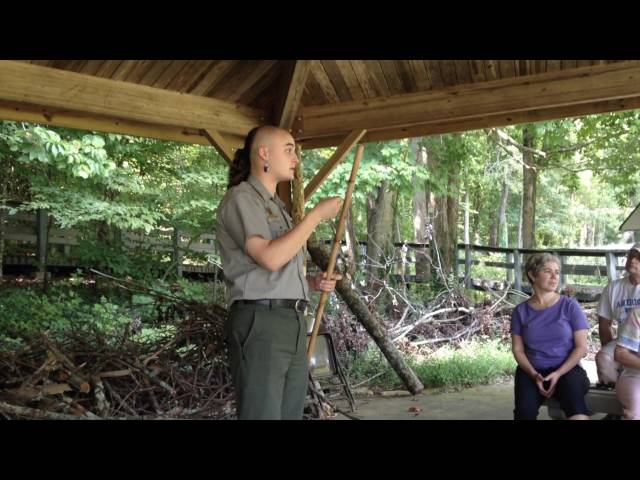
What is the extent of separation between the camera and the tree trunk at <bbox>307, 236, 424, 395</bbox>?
5.70 m

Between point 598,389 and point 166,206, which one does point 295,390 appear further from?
point 166,206

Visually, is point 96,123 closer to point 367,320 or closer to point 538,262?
point 367,320

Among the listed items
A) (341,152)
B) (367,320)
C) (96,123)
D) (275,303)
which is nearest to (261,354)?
(275,303)

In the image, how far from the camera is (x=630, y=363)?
10.9 ft

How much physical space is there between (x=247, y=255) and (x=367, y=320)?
12.1 ft

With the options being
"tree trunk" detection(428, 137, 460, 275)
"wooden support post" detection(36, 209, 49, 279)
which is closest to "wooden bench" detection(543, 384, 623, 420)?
"tree trunk" detection(428, 137, 460, 275)

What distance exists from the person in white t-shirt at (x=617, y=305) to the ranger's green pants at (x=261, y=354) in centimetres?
220

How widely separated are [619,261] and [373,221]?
14.8 ft

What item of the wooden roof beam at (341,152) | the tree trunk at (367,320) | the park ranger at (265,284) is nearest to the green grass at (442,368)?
the tree trunk at (367,320)

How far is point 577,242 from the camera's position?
132ft

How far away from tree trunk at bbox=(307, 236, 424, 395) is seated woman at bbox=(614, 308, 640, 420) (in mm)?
2768

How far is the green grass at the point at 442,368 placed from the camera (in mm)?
6566

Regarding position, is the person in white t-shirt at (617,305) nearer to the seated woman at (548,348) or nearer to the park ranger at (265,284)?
the seated woman at (548,348)
